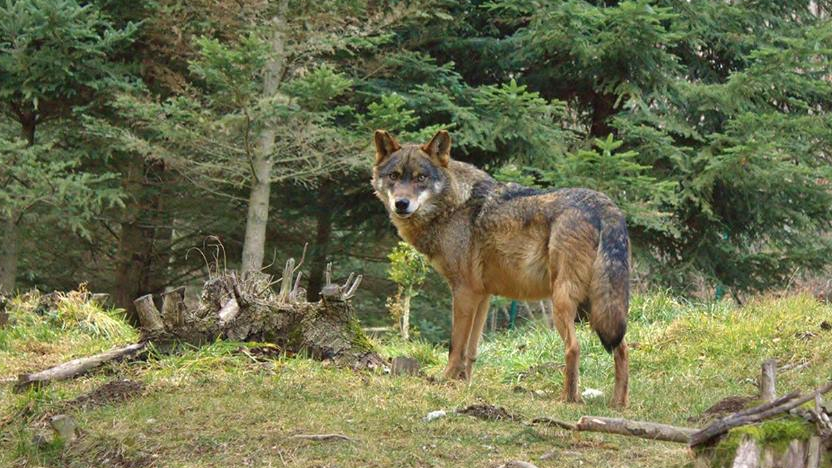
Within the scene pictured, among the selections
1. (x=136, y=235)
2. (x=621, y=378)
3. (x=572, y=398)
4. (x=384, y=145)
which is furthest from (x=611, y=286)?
(x=136, y=235)

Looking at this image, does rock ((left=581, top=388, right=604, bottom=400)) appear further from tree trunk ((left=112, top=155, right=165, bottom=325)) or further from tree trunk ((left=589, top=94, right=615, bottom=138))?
tree trunk ((left=112, top=155, right=165, bottom=325))

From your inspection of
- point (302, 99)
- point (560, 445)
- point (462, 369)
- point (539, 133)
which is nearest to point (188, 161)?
point (302, 99)

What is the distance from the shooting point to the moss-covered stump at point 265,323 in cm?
702

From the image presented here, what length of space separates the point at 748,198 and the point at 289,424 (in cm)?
1228

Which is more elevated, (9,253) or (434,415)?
(9,253)

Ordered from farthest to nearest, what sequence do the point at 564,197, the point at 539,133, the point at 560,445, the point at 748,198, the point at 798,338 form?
1. the point at 748,198
2. the point at 539,133
3. the point at 798,338
4. the point at 564,197
5. the point at 560,445

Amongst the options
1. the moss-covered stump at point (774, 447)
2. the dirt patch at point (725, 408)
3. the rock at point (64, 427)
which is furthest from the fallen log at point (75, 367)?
the moss-covered stump at point (774, 447)

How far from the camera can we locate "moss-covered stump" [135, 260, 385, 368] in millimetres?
7016

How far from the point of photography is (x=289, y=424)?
5316 millimetres

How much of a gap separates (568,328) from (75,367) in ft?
11.9

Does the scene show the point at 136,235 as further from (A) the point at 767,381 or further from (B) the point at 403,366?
(A) the point at 767,381

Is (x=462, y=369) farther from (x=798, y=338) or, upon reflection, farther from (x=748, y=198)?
(x=748, y=198)

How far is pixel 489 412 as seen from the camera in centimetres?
566

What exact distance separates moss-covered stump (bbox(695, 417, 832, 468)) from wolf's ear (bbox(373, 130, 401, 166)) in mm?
4238
